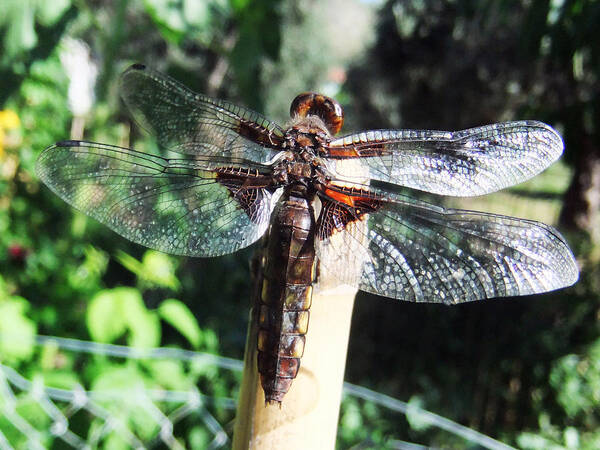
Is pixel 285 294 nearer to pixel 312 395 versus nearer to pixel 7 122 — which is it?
pixel 312 395

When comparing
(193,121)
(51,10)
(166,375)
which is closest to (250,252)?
(166,375)

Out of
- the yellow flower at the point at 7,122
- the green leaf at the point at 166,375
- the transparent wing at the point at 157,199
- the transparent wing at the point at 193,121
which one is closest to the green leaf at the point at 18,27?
the transparent wing at the point at 193,121

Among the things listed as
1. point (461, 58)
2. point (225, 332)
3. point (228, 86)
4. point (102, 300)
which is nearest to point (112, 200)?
point (102, 300)

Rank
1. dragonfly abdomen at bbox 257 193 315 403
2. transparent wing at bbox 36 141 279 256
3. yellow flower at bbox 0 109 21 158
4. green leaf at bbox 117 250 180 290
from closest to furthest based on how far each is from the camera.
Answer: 1. dragonfly abdomen at bbox 257 193 315 403
2. transparent wing at bbox 36 141 279 256
3. green leaf at bbox 117 250 180 290
4. yellow flower at bbox 0 109 21 158

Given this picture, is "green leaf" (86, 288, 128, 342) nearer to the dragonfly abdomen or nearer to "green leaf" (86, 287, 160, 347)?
"green leaf" (86, 287, 160, 347)

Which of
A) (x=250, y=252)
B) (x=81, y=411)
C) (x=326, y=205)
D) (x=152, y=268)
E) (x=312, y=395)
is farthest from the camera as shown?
(x=250, y=252)

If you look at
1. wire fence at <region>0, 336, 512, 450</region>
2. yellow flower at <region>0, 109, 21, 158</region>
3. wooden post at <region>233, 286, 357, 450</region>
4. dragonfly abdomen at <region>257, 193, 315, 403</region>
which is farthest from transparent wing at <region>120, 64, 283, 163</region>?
yellow flower at <region>0, 109, 21, 158</region>
